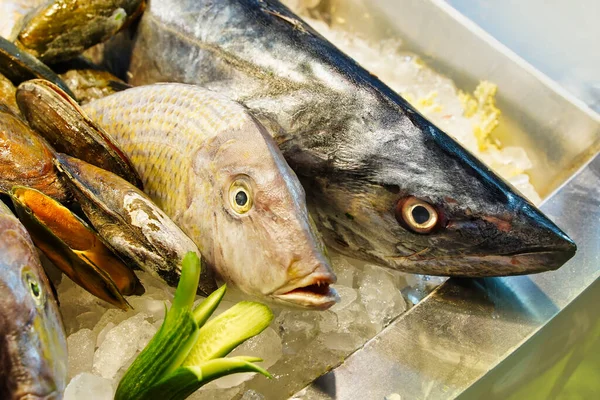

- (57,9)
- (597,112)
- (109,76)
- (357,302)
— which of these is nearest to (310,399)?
(357,302)

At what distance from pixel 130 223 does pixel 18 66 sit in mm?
721

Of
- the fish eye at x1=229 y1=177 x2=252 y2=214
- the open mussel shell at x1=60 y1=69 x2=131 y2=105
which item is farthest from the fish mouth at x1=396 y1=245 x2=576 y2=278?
the open mussel shell at x1=60 y1=69 x2=131 y2=105

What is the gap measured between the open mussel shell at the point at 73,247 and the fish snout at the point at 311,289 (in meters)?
0.38

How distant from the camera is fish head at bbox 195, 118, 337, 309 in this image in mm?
1241

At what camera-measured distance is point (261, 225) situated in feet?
4.21

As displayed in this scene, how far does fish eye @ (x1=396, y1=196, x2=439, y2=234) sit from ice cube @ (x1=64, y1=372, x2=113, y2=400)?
837 millimetres

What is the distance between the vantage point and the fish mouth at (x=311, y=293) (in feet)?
4.04

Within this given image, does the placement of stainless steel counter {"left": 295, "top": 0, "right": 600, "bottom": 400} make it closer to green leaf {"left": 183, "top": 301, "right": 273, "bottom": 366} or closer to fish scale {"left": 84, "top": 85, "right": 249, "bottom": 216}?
green leaf {"left": 183, "top": 301, "right": 273, "bottom": 366}

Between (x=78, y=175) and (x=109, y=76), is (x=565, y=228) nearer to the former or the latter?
(x=78, y=175)

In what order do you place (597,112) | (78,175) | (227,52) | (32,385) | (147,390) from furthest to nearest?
1. (597,112)
2. (227,52)
3. (78,175)
4. (147,390)
5. (32,385)

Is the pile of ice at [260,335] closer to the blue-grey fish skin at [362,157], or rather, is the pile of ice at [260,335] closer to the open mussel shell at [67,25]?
the blue-grey fish skin at [362,157]

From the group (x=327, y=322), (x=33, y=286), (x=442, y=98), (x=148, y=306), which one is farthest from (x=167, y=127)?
(x=442, y=98)

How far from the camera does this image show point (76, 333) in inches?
54.4

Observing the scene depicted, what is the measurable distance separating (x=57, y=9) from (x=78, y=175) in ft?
2.64
